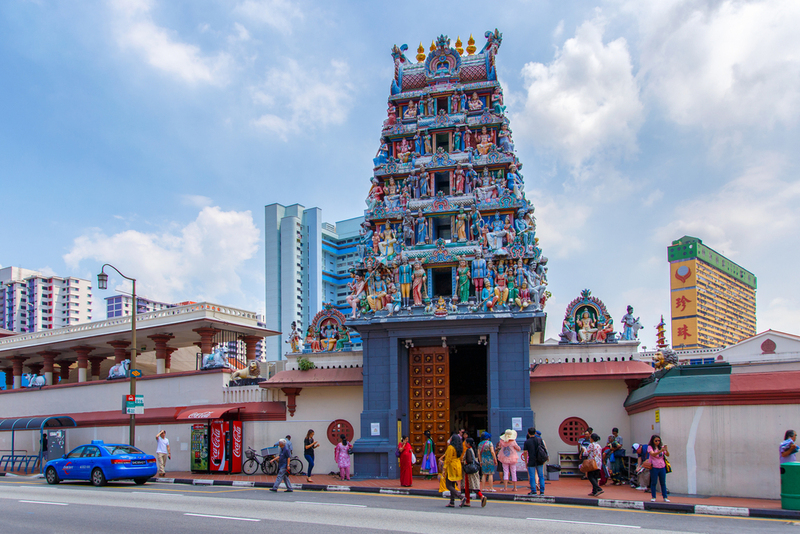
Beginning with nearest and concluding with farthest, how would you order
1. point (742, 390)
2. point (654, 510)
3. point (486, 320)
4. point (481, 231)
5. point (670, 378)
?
1. point (654, 510)
2. point (742, 390)
3. point (670, 378)
4. point (486, 320)
5. point (481, 231)

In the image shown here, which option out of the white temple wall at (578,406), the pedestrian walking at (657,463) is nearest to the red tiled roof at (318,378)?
the white temple wall at (578,406)

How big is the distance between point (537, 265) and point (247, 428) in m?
13.3

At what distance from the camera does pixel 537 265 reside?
27000 mm

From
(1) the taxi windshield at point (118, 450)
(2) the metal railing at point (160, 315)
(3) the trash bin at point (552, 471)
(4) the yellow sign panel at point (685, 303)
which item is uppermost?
(4) the yellow sign panel at point (685, 303)

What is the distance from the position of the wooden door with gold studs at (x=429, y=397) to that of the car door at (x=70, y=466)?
1123cm

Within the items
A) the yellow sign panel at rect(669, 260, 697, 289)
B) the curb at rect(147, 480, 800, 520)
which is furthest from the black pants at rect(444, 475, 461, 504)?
the yellow sign panel at rect(669, 260, 697, 289)

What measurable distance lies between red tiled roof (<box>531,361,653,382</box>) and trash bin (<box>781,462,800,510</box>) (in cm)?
840

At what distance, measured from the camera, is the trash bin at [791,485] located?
14.0m

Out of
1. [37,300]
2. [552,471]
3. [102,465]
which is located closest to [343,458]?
[552,471]

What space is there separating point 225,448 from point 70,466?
213 inches

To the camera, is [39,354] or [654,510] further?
[39,354]

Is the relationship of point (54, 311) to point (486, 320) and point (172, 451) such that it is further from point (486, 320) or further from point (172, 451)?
point (486, 320)

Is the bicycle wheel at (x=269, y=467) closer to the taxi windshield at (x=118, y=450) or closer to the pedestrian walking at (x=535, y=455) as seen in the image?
the taxi windshield at (x=118, y=450)

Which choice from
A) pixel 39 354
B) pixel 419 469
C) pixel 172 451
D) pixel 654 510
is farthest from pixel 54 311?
pixel 654 510
